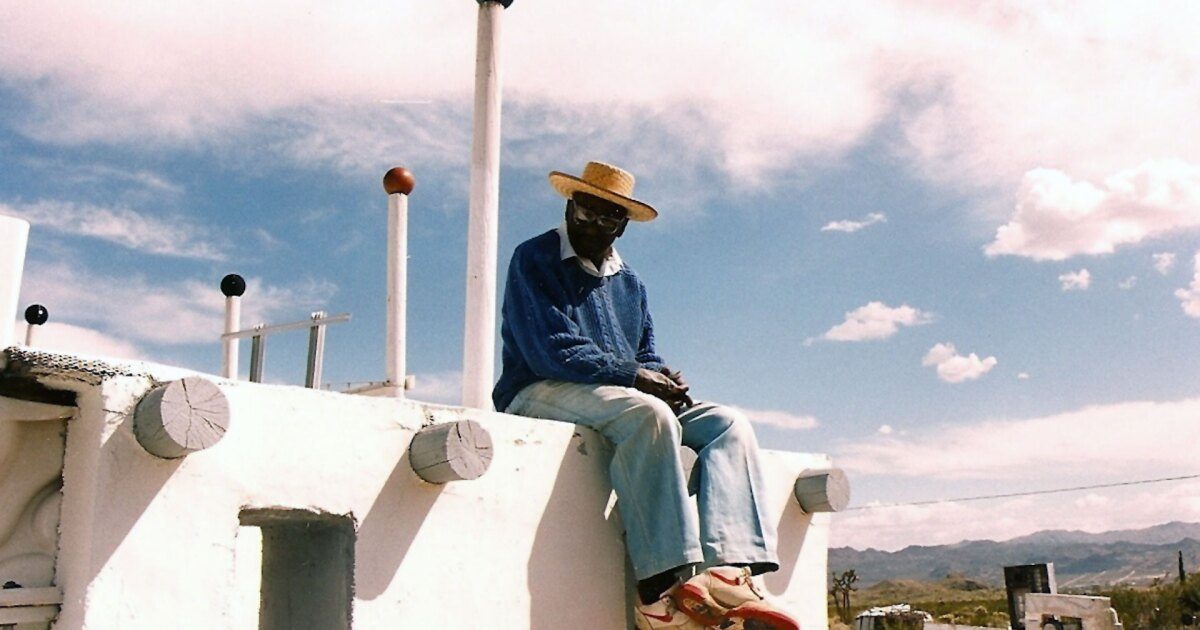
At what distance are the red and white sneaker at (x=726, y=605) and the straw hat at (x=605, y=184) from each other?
1.43m

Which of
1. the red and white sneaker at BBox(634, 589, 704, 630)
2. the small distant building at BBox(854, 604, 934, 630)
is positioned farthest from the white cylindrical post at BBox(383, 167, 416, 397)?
the small distant building at BBox(854, 604, 934, 630)

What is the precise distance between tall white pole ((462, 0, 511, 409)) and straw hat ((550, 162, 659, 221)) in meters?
0.62

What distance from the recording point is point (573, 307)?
168 inches

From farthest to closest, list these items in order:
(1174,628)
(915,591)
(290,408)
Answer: (915,591)
(1174,628)
(290,408)

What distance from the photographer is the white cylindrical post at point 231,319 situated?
21.6 feet

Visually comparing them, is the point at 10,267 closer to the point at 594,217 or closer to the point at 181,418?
the point at 181,418

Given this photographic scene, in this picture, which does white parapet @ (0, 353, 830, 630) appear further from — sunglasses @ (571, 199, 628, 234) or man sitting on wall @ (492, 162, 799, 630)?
sunglasses @ (571, 199, 628, 234)

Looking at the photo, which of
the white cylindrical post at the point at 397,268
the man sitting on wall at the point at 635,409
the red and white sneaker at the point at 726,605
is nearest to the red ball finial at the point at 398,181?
the white cylindrical post at the point at 397,268

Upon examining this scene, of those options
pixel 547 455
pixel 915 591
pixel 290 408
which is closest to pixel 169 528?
pixel 290 408

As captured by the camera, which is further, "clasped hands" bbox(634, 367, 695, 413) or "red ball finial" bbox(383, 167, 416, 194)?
"red ball finial" bbox(383, 167, 416, 194)

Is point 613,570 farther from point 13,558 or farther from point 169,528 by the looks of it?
point 13,558

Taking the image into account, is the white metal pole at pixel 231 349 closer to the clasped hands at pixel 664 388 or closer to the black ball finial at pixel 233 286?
the black ball finial at pixel 233 286

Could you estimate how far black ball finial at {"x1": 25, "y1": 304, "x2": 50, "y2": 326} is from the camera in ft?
24.5

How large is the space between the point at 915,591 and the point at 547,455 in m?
78.3
